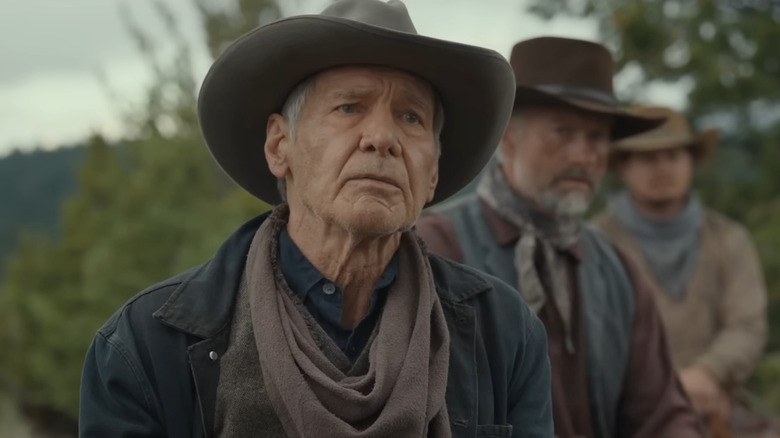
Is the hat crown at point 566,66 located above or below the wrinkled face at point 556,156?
above

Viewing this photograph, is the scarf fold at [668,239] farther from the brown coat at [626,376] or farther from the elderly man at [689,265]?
the brown coat at [626,376]

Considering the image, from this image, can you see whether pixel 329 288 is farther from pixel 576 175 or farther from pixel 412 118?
pixel 576 175

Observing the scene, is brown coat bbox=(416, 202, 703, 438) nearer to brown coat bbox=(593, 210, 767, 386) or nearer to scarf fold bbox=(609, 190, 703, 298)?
brown coat bbox=(593, 210, 767, 386)

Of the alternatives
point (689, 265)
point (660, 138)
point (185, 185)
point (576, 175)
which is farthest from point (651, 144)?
point (185, 185)

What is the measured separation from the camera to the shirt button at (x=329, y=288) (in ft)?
13.3

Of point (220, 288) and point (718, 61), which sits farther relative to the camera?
point (718, 61)

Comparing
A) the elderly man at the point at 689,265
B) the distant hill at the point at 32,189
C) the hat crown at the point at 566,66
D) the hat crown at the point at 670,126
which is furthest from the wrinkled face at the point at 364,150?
the distant hill at the point at 32,189

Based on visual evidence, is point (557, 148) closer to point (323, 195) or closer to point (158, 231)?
point (323, 195)

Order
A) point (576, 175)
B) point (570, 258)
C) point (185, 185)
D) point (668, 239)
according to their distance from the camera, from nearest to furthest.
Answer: point (570, 258) → point (576, 175) → point (668, 239) → point (185, 185)

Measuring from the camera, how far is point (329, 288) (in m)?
4.04

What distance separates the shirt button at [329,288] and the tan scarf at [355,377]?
→ 11 cm

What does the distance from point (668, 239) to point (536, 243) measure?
333cm

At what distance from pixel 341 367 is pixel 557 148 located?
262 cm

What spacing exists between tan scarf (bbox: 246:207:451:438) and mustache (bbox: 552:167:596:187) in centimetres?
224
